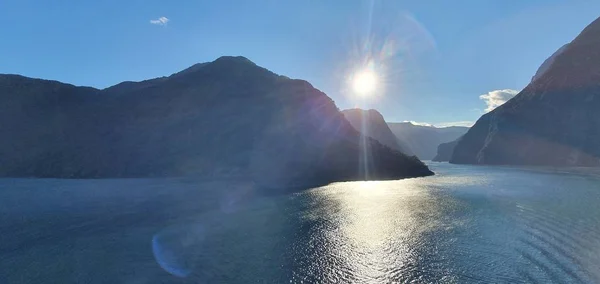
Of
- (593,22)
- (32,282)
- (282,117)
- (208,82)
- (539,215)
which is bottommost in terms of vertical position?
(32,282)

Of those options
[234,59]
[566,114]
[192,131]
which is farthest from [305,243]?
[566,114]

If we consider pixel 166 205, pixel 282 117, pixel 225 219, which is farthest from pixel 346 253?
pixel 282 117

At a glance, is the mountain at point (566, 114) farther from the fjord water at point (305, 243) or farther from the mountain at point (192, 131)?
the fjord water at point (305, 243)

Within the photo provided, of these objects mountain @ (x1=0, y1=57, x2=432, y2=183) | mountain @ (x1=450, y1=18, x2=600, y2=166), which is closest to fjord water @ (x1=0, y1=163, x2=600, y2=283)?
mountain @ (x1=0, y1=57, x2=432, y2=183)

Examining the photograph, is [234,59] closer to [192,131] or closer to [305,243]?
[192,131]

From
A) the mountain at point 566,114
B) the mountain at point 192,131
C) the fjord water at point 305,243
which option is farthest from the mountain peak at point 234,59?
the mountain at point 566,114

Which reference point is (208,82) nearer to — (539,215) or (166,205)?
(166,205)
